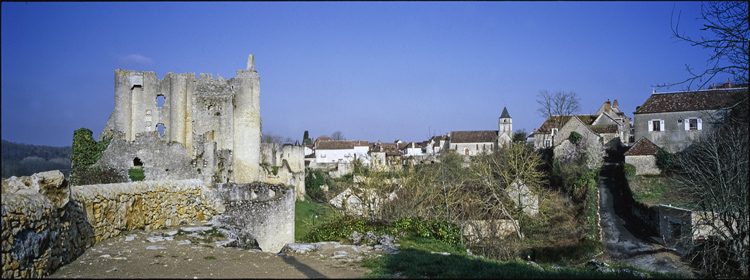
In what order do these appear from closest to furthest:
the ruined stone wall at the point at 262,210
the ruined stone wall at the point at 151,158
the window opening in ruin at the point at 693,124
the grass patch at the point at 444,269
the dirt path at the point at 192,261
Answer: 1. the dirt path at the point at 192,261
2. the grass patch at the point at 444,269
3. the ruined stone wall at the point at 262,210
4. the ruined stone wall at the point at 151,158
5. the window opening in ruin at the point at 693,124

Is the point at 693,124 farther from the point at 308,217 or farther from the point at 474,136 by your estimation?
the point at 474,136

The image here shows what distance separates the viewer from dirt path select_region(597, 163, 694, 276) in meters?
23.2

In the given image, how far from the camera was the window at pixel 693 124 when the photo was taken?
1657 inches

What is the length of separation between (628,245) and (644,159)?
53.2ft

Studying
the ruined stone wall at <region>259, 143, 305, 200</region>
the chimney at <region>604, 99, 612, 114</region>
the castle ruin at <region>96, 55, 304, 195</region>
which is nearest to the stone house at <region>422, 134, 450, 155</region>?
the chimney at <region>604, 99, 612, 114</region>

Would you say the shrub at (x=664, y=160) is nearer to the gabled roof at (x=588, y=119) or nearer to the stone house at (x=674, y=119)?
the stone house at (x=674, y=119)

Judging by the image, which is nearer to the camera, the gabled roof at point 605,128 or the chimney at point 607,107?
the gabled roof at point 605,128

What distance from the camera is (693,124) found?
139ft

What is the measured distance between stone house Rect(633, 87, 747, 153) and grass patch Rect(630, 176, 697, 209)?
5.96 metres

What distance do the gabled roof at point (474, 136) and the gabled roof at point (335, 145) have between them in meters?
19.2

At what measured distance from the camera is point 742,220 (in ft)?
58.1

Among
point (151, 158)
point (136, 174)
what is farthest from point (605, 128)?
point (136, 174)

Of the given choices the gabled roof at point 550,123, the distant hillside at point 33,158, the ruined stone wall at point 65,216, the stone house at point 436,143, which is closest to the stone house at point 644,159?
the gabled roof at point 550,123

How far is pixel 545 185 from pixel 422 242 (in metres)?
33.7
